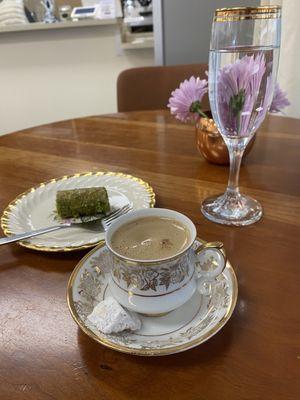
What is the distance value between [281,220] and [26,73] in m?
2.01

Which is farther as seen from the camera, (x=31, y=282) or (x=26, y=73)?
(x=26, y=73)

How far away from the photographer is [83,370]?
32 centimetres

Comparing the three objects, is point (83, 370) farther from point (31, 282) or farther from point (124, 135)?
point (124, 135)

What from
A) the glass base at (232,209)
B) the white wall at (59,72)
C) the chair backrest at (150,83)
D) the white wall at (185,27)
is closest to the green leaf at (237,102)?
the glass base at (232,209)

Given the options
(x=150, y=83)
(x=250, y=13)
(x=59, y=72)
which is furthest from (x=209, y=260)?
(x=59, y=72)

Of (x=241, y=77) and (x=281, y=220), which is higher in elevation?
(x=241, y=77)

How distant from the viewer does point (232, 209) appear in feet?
1.84

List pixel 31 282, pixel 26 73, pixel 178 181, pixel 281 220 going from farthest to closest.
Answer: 1. pixel 26 73
2. pixel 178 181
3. pixel 281 220
4. pixel 31 282

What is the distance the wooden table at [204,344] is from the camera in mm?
308

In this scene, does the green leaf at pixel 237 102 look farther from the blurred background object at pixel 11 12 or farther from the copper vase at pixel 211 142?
the blurred background object at pixel 11 12

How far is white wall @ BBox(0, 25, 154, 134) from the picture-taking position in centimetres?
204

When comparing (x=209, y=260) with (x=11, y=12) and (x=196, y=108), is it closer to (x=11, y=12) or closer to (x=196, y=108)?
(x=196, y=108)

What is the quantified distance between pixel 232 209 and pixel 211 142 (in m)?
0.18

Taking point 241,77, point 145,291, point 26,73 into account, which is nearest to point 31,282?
point 145,291
